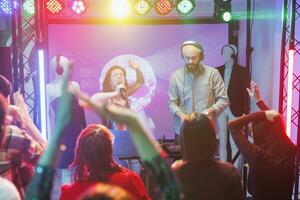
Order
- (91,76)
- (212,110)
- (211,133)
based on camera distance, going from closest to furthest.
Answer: (211,133) < (212,110) < (91,76)

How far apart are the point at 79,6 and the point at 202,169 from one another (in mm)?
4116

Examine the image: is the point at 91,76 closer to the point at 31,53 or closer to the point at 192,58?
the point at 31,53

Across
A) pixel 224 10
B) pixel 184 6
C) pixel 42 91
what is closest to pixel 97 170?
pixel 42 91

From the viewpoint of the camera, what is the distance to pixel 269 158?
2.64 metres

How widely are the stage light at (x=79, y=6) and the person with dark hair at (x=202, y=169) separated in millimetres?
3946

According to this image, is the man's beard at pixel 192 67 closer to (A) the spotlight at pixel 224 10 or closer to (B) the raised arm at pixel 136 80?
(A) the spotlight at pixel 224 10

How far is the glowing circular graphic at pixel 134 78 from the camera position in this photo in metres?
6.61

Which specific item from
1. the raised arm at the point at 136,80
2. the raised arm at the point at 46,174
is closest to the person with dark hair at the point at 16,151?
the raised arm at the point at 46,174

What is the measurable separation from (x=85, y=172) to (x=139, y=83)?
4.47m

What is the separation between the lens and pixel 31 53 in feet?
21.8

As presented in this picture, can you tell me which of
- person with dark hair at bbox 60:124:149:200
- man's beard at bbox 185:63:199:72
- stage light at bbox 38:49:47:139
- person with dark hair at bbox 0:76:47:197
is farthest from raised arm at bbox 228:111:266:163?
man's beard at bbox 185:63:199:72

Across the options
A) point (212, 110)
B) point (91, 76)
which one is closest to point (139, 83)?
point (91, 76)

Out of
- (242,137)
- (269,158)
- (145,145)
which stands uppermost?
(145,145)

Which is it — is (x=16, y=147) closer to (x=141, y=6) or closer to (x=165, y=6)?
(x=141, y=6)
